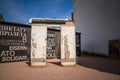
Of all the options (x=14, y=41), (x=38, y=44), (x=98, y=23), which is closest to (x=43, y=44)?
(x=38, y=44)

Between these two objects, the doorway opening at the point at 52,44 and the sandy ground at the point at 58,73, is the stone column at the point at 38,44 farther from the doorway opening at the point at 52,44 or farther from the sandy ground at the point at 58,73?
the doorway opening at the point at 52,44

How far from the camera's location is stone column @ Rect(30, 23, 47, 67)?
8.25 metres

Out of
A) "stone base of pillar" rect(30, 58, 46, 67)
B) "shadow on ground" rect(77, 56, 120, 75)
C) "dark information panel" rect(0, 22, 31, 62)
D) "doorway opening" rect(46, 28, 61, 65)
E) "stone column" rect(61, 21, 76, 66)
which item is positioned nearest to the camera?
"shadow on ground" rect(77, 56, 120, 75)

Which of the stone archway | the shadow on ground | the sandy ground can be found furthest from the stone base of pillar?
the shadow on ground

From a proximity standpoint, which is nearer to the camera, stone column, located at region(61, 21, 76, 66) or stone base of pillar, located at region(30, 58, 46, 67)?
stone base of pillar, located at region(30, 58, 46, 67)

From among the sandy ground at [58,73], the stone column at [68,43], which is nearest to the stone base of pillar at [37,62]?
the sandy ground at [58,73]

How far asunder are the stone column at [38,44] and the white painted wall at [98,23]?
8.62m

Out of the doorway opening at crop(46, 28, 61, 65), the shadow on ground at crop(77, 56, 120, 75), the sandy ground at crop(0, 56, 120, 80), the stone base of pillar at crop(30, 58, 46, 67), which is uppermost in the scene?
the doorway opening at crop(46, 28, 61, 65)

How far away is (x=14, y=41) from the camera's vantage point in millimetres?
10281

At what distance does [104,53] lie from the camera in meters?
15.4

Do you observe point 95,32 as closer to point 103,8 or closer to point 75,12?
point 103,8

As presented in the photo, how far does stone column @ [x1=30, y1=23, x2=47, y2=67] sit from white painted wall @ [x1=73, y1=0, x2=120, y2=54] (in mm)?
8619

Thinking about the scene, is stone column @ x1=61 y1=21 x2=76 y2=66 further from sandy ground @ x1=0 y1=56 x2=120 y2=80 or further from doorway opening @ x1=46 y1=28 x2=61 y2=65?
doorway opening @ x1=46 y1=28 x2=61 y2=65

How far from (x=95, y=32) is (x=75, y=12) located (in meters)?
8.05
